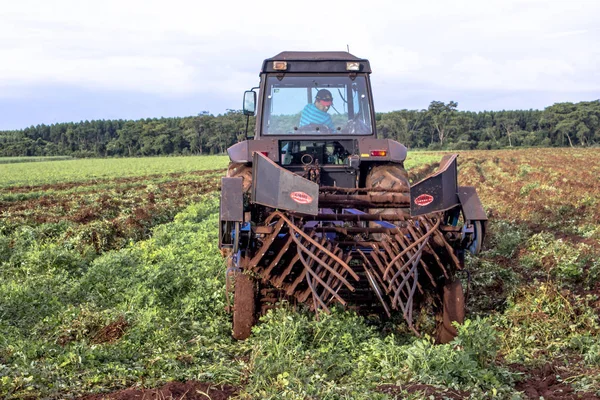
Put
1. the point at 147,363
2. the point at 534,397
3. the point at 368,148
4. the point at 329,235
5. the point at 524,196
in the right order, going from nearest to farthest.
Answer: the point at 534,397
the point at 147,363
the point at 329,235
the point at 368,148
the point at 524,196

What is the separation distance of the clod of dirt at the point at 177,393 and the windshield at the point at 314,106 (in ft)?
11.6

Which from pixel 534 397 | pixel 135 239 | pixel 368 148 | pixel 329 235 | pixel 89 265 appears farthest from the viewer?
pixel 135 239

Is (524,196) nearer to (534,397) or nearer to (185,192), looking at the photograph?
(185,192)

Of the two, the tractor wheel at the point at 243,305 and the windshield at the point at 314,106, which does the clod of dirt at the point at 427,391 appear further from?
the windshield at the point at 314,106

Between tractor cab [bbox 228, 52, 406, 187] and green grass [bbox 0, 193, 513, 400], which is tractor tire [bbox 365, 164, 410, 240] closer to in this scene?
tractor cab [bbox 228, 52, 406, 187]

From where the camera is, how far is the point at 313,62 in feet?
21.6

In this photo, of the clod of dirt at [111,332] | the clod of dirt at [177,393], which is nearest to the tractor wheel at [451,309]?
the clod of dirt at [177,393]

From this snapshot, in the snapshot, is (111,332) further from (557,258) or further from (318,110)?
(557,258)

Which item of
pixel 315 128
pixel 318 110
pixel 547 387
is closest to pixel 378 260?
pixel 547 387

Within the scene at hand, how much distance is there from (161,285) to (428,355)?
3526 millimetres

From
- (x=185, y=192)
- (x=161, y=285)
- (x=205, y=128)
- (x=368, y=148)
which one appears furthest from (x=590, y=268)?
(x=205, y=128)

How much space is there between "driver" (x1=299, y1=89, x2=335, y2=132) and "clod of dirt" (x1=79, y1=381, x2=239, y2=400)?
3.65m

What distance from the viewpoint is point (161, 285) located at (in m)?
6.49

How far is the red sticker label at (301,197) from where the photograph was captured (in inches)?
184
